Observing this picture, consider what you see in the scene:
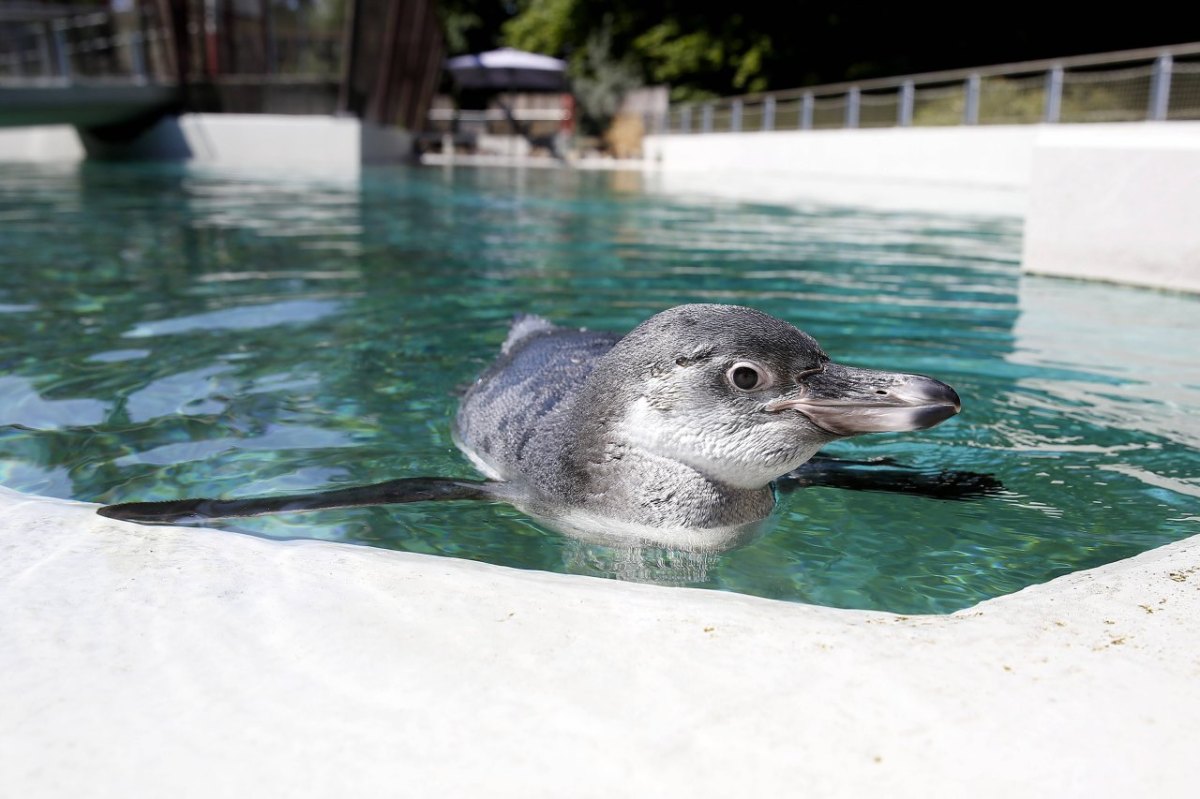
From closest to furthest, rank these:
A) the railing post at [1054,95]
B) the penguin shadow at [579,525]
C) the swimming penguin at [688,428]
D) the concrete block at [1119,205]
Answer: the swimming penguin at [688,428] → the penguin shadow at [579,525] → the concrete block at [1119,205] → the railing post at [1054,95]

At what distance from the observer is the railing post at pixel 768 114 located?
2772 centimetres

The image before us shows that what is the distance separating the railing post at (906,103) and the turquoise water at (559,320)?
10056 millimetres

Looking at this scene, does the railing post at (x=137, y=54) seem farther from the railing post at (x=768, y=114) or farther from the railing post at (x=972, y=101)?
the railing post at (x=972, y=101)

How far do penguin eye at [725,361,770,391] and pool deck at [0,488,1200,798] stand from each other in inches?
28.4

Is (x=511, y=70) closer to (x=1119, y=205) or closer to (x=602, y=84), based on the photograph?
(x=602, y=84)

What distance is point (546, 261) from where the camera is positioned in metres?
9.80

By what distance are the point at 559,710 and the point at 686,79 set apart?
41195mm

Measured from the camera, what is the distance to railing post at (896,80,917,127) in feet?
71.5

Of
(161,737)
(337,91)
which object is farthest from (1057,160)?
(337,91)

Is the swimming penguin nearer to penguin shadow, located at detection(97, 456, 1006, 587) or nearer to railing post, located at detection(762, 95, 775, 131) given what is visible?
penguin shadow, located at detection(97, 456, 1006, 587)

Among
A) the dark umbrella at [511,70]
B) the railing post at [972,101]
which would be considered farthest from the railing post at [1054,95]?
the dark umbrella at [511,70]

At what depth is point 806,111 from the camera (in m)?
25.8

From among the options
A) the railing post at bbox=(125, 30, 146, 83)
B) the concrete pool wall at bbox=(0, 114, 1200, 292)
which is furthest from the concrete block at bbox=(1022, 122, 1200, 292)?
the railing post at bbox=(125, 30, 146, 83)

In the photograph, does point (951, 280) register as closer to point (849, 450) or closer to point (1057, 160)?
point (1057, 160)
